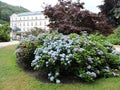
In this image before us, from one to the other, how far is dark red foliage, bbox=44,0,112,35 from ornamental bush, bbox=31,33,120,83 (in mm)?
3870

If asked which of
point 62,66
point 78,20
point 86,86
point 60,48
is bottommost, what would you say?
point 86,86

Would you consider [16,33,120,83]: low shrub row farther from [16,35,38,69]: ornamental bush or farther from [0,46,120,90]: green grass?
[16,35,38,69]: ornamental bush

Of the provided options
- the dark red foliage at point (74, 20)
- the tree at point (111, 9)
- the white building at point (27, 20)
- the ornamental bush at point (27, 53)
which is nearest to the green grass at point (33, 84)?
the ornamental bush at point (27, 53)

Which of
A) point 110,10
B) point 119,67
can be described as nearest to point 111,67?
point 119,67

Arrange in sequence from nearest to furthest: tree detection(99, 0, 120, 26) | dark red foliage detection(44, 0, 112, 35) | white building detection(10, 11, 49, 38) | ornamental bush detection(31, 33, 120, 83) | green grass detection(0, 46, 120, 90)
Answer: green grass detection(0, 46, 120, 90) < ornamental bush detection(31, 33, 120, 83) < dark red foliage detection(44, 0, 112, 35) < tree detection(99, 0, 120, 26) < white building detection(10, 11, 49, 38)

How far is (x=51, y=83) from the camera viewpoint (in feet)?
15.8

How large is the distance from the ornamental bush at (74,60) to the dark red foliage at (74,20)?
152 inches

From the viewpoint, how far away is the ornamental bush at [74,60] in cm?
482

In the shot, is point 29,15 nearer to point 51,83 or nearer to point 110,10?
point 110,10

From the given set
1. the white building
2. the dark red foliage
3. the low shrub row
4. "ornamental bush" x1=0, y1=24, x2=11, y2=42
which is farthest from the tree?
the white building

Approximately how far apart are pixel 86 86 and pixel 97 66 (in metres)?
0.72

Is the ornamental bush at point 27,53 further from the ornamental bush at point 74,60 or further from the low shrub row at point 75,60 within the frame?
the ornamental bush at point 74,60

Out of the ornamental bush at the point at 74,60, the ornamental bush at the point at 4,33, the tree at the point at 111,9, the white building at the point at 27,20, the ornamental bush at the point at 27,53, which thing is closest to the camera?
the ornamental bush at the point at 74,60

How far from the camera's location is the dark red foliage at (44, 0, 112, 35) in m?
9.30
